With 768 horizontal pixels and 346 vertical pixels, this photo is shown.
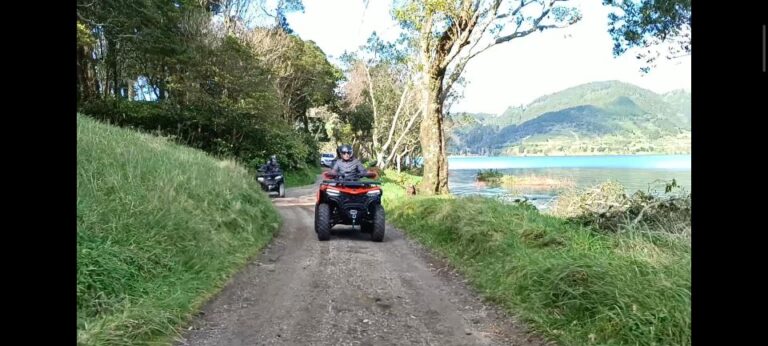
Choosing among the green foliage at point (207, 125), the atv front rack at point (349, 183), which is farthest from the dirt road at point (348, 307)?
the green foliage at point (207, 125)

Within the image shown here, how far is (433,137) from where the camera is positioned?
520 inches

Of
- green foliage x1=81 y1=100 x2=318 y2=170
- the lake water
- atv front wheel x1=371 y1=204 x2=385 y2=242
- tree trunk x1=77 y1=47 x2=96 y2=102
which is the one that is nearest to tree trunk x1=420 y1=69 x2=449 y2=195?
the lake water

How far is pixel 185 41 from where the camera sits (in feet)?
63.8

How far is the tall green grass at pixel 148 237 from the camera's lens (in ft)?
11.9

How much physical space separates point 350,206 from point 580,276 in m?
4.83

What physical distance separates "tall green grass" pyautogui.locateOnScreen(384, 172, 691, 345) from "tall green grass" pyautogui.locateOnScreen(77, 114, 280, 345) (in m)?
2.98

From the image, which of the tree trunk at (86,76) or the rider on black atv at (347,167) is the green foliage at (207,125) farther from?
the rider on black atv at (347,167)

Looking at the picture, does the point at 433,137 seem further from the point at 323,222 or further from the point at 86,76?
the point at 86,76

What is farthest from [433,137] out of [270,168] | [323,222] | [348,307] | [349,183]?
[348,307]

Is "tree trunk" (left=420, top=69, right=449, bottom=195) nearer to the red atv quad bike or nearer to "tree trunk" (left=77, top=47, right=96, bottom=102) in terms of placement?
the red atv quad bike

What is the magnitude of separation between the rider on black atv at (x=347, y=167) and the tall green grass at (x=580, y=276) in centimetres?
217

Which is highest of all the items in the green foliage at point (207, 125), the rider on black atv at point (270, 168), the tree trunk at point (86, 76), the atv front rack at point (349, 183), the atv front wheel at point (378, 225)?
the tree trunk at point (86, 76)
